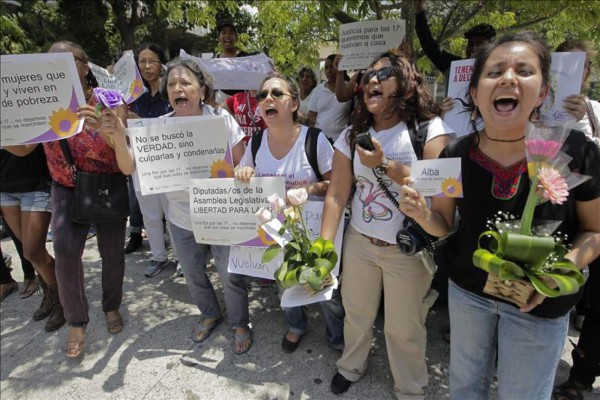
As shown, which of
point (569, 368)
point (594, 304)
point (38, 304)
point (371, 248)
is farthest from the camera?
point (38, 304)

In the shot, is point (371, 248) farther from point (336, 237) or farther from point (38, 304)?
point (38, 304)

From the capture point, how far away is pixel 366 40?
10.2 ft

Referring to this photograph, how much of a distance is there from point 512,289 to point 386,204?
2.75ft

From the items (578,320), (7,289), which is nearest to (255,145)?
(578,320)

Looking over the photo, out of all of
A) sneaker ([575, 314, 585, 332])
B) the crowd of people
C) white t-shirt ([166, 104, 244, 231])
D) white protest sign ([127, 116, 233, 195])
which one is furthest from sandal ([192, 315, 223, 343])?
sneaker ([575, 314, 585, 332])

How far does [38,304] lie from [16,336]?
0.50 meters

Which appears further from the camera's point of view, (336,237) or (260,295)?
(260,295)

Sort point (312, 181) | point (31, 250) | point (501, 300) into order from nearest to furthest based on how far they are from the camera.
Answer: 1. point (501, 300)
2. point (312, 181)
3. point (31, 250)

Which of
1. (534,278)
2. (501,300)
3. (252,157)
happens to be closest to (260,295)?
(252,157)

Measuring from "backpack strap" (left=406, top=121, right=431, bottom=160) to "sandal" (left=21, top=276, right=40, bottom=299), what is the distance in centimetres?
412

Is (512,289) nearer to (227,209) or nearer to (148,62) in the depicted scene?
(227,209)

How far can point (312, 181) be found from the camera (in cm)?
253

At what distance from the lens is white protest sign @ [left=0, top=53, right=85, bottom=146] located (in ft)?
7.11

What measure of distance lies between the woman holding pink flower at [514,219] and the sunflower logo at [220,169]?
4.58 ft
